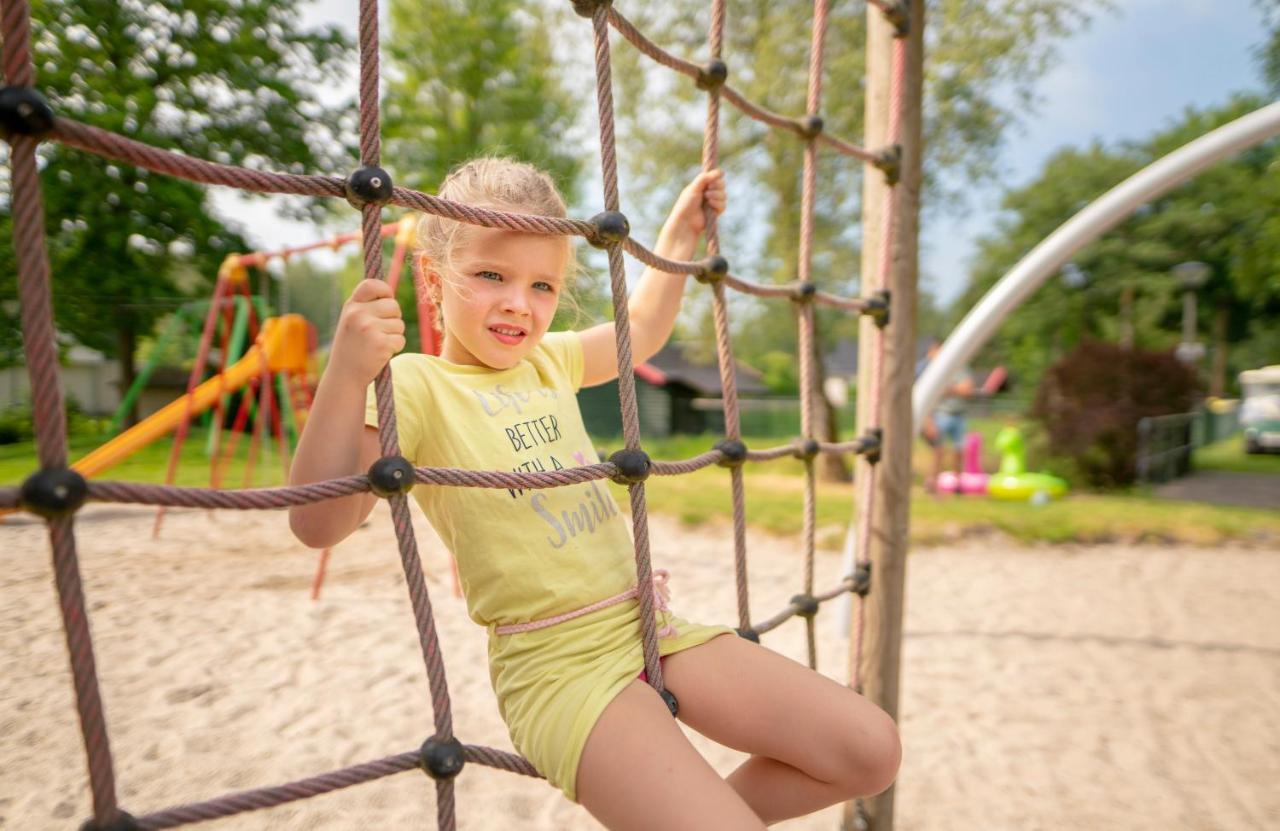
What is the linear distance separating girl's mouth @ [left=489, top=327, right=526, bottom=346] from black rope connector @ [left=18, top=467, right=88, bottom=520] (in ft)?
1.40

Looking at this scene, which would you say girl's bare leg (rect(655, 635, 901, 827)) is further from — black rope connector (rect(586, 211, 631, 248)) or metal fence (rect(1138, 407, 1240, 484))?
metal fence (rect(1138, 407, 1240, 484))

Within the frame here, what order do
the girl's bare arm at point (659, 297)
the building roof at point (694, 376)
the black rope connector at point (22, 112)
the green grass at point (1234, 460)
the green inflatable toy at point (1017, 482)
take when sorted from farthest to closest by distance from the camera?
the building roof at point (694, 376) < the green grass at point (1234, 460) < the green inflatable toy at point (1017, 482) < the girl's bare arm at point (659, 297) < the black rope connector at point (22, 112)

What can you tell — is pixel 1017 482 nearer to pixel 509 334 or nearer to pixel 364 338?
pixel 509 334

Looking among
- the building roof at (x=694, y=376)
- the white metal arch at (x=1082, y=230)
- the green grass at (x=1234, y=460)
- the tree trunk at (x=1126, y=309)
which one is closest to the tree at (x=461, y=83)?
the building roof at (x=694, y=376)

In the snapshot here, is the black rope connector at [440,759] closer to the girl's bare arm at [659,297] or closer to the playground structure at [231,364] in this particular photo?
the girl's bare arm at [659,297]

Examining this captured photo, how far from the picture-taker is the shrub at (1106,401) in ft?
21.7

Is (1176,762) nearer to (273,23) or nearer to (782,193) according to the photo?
(273,23)

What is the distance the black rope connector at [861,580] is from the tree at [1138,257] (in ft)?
57.6

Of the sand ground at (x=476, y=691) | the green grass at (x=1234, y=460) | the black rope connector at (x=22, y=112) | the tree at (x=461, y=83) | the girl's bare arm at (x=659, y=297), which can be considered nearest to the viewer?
the black rope connector at (x=22, y=112)

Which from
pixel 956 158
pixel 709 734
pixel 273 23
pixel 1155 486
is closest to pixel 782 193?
pixel 956 158

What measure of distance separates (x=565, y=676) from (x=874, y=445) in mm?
865

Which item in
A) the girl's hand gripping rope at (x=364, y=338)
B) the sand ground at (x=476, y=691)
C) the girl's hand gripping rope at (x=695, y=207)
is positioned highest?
the girl's hand gripping rope at (x=695, y=207)

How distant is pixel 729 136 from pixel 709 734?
22.5 ft

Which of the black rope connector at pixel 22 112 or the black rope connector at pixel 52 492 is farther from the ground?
the black rope connector at pixel 22 112
